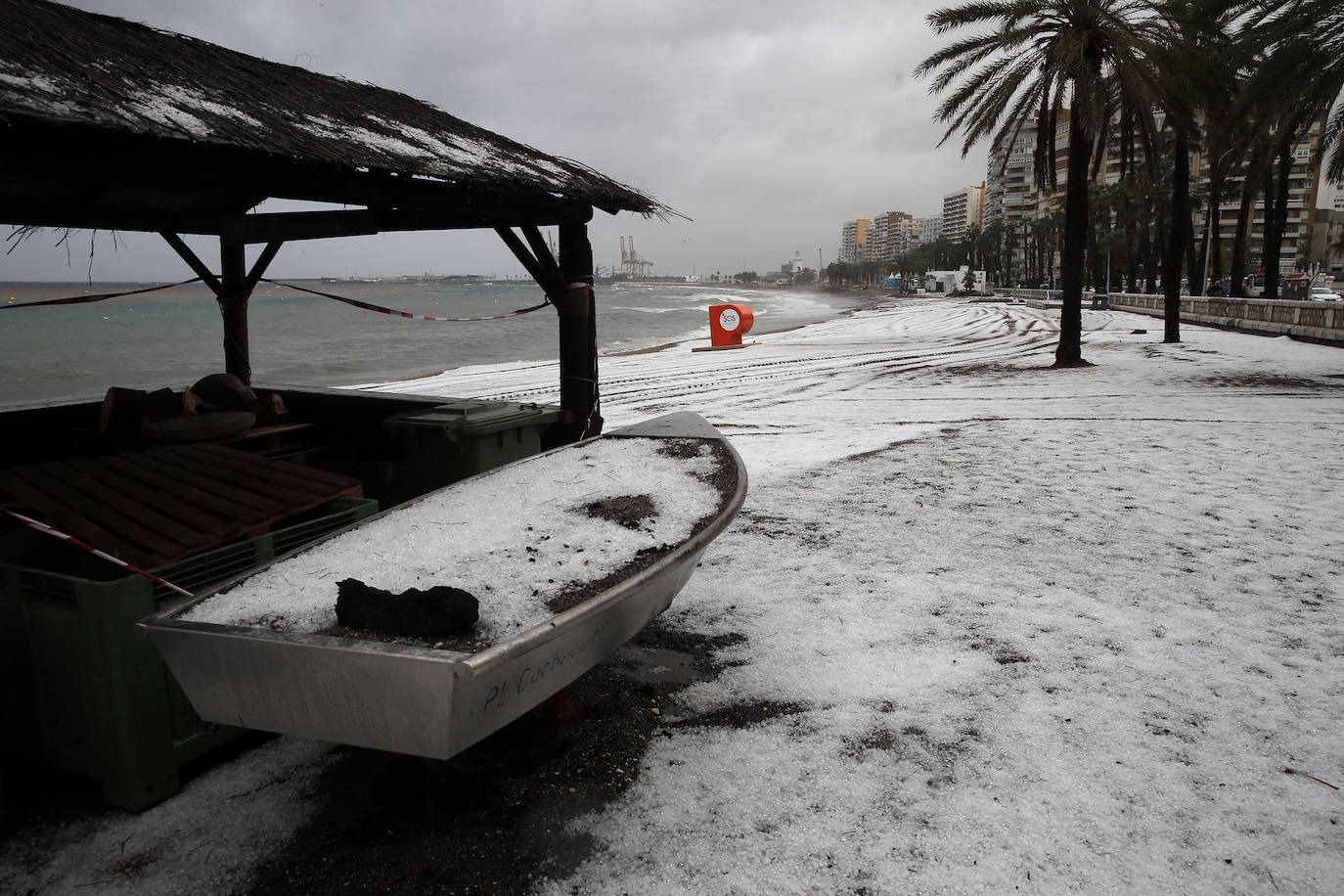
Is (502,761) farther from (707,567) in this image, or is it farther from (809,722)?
(707,567)

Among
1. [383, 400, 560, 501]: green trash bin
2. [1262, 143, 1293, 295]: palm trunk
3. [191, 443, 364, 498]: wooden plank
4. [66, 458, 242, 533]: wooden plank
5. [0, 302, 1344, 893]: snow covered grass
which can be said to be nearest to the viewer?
[0, 302, 1344, 893]: snow covered grass

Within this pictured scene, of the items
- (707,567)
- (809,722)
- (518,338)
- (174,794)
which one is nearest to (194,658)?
(174,794)

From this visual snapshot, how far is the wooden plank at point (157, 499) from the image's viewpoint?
3838 mm

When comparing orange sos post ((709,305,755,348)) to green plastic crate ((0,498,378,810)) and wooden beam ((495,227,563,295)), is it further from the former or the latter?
green plastic crate ((0,498,378,810))

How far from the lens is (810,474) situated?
9.33m

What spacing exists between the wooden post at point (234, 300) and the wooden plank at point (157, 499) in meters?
3.34

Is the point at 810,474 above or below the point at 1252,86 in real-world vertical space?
below

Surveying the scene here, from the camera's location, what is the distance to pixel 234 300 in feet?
26.3

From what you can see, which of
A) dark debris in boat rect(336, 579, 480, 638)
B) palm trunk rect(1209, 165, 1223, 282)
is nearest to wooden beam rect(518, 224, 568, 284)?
dark debris in boat rect(336, 579, 480, 638)

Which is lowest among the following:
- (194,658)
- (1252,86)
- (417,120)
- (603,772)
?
(603,772)

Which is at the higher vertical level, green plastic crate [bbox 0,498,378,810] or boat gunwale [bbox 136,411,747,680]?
boat gunwale [bbox 136,411,747,680]

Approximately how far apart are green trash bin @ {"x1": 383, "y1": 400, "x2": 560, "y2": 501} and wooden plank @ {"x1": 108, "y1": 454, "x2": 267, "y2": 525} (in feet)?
5.84

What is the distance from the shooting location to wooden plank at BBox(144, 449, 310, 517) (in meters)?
4.17

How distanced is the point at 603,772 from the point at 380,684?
4.87 ft
